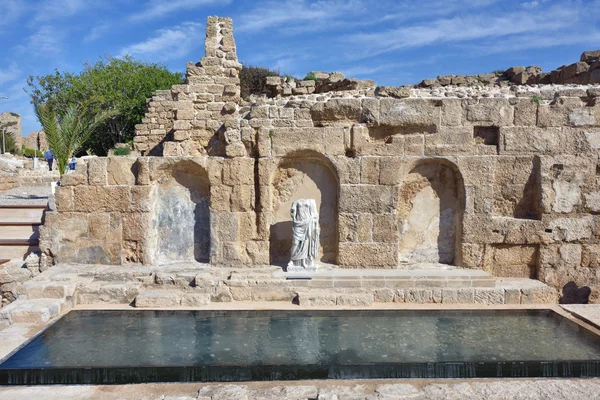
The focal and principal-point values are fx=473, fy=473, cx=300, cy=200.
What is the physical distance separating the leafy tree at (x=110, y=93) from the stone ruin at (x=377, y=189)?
17.1 metres

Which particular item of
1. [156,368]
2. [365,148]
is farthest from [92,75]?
[156,368]

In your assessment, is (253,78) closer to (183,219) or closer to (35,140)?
(35,140)

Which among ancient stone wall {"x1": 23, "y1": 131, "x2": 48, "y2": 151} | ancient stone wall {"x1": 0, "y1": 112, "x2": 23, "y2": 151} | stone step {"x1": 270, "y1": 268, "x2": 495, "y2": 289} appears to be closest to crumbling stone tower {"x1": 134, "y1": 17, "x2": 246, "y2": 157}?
stone step {"x1": 270, "y1": 268, "x2": 495, "y2": 289}

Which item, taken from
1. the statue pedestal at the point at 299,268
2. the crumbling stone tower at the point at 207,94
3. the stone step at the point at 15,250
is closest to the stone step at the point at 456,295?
the statue pedestal at the point at 299,268

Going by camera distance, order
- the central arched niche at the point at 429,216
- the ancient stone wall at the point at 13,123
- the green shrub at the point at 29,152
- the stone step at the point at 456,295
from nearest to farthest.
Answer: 1. the stone step at the point at 456,295
2. the central arched niche at the point at 429,216
3. the green shrub at the point at 29,152
4. the ancient stone wall at the point at 13,123

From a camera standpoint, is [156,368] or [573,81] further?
[573,81]

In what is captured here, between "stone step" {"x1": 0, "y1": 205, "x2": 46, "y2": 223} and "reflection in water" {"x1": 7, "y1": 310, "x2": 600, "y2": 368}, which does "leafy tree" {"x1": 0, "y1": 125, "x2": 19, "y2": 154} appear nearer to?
"stone step" {"x1": 0, "y1": 205, "x2": 46, "y2": 223}

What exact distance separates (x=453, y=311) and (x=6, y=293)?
7.18 meters

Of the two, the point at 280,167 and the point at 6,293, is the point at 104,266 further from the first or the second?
the point at 280,167

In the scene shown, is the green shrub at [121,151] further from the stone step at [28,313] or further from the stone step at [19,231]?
the stone step at [28,313]

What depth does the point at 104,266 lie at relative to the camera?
779cm

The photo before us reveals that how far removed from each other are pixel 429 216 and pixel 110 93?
20684 millimetres

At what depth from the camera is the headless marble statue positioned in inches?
285

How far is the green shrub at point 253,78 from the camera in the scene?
27781 mm
